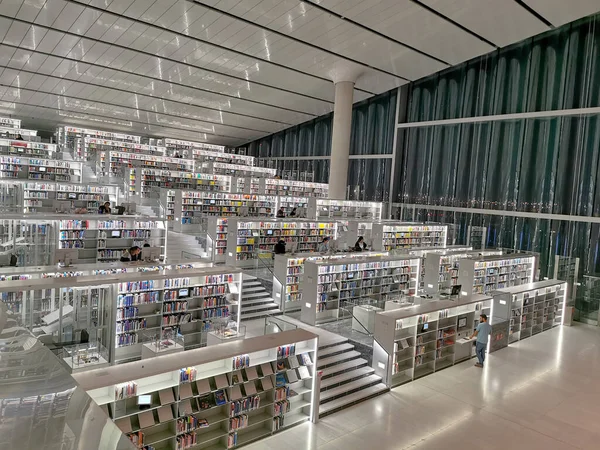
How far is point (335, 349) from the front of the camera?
29.5ft

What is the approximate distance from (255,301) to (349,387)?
3700 millimetres

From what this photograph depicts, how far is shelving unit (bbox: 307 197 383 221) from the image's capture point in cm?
1803

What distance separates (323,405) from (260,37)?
13.1 meters

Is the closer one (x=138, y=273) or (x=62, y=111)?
(x=138, y=273)

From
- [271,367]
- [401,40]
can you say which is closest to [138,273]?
[271,367]

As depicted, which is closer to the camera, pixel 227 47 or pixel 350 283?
pixel 350 283

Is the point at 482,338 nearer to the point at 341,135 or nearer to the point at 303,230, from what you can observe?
the point at 303,230

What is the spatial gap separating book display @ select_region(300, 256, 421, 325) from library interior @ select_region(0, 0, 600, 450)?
6 centimetres

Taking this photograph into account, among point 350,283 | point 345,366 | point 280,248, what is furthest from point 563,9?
point 345,366

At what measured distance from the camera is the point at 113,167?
1859cm

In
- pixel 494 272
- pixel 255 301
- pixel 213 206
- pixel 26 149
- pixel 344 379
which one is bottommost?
pixel 344 379

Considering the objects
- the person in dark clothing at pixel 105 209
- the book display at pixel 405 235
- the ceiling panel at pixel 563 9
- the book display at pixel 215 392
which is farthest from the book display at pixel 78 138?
the ceiling panel at pixel 563 9

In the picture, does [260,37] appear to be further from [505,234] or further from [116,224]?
[505,234]

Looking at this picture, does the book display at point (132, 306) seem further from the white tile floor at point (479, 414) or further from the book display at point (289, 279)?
the white tile floor at point (479, 414)
